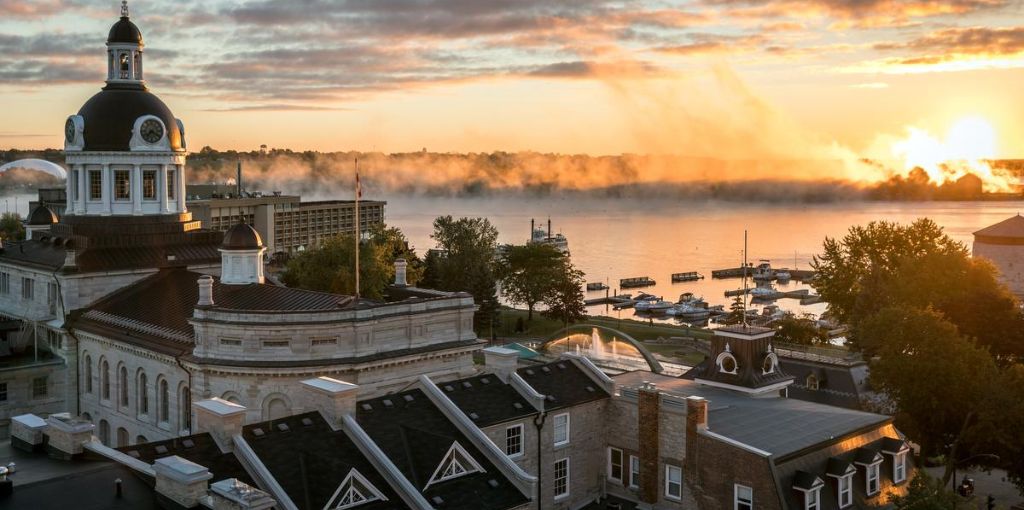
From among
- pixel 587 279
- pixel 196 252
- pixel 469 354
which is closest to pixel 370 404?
pixel 469 354

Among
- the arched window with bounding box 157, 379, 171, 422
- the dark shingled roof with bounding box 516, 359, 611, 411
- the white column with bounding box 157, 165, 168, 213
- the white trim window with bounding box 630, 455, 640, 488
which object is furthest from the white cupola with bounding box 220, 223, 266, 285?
the white trim window with bounding box 630, 455, 640, 488

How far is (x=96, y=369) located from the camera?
53969 millimetres

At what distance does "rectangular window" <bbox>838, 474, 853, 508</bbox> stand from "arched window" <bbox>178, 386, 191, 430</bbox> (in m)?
29.0

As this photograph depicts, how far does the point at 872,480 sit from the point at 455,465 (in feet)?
51.9

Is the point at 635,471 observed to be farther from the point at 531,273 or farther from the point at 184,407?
the point at 531,273

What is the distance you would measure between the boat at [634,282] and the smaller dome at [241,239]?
4484 inches

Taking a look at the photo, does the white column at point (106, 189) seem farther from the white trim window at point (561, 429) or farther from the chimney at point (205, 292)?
the white trim window at point (561, 429)

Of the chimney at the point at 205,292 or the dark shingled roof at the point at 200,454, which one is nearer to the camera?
the dark shingled roof at the point at 200,454

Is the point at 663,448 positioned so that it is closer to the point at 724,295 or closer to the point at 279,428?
the point at 279,428

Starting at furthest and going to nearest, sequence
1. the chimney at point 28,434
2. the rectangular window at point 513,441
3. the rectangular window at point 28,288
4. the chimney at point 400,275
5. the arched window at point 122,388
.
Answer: the chimney at point 400,275, the rectangular window at point 28,288, the arched window at point 122,388, the rectangular window at point 513,441, the chimney at point 28,434

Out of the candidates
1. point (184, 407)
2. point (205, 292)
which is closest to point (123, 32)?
point (205, 292)

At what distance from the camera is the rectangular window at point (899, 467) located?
123 feet

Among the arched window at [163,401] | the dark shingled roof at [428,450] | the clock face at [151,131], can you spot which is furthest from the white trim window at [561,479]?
the clock face at [151,131]

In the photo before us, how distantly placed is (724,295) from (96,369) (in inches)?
4639
